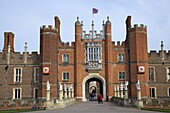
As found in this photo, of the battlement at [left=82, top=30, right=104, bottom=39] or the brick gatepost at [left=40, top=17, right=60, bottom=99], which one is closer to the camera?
the brick gatepost at [left=40, top=17, right=60, bottom=99]

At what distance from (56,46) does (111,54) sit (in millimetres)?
8023

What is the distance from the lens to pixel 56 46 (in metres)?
37.8

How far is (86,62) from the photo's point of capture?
3806 centimetres

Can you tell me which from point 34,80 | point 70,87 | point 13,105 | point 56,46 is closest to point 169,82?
point 70,87

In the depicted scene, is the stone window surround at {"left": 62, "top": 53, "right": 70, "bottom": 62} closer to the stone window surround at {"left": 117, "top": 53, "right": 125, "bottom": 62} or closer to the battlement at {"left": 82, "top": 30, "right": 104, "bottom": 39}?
the battlement at {"left": 82, "top": 30, "right": 104, "bottom": 39}

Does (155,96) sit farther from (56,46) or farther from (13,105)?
(13,105)

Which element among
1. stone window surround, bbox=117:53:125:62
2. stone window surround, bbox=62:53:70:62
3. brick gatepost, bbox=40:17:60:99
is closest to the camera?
brick gatepost, bbox=40:17:60:99

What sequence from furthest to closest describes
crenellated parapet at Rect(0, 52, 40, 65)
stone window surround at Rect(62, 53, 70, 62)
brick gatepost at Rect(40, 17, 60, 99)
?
crenellated parapet at Rect(0, 52, 40, 65)
stone window surround at Rect(62, 53, 70, 62)
brick gatepost at Rect(40, 17, 60, 99)

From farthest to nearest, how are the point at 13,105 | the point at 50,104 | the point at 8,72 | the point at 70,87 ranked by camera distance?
the point at 8,72 < the point at 70,87 < the point at 13,105 < the point at 50,104

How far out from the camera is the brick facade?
36.8 metres

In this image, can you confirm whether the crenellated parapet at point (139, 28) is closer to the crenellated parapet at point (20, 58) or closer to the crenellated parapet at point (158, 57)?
the crenellated parapet at point (158, 57)

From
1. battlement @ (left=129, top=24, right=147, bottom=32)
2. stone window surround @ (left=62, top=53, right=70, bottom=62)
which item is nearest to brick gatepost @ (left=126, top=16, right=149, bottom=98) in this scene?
battlement @ (left=129, top=24, right=147, bottom=32)

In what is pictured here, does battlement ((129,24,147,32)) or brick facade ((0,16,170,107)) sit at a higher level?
battlement ((129,24,147,32))

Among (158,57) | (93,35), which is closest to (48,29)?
(93,35)
